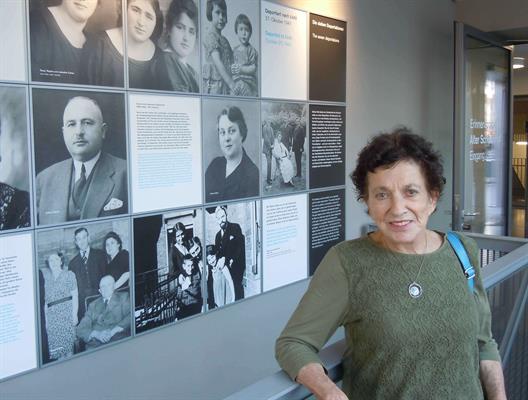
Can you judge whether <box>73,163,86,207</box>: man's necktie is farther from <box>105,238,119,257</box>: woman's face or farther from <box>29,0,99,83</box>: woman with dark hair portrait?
<box>29,0,99,83</box>: woman with dark hair portrait

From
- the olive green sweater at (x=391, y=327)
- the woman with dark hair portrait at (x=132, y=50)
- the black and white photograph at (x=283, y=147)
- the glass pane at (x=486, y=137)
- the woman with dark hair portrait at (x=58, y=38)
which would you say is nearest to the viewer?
the olive green sweater at (x=391, y=327)

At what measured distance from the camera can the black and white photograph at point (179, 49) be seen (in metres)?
2.45

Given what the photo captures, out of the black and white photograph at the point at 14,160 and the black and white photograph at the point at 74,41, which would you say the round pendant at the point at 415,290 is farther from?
the black and white photograph at the point at 74,41

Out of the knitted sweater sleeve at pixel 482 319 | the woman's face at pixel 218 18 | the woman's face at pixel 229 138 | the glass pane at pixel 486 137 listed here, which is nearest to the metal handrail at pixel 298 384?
the knitted sweater sleeve at pixel 482 319

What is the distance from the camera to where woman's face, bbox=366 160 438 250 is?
4.39 ft

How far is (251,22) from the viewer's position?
9.54 ft

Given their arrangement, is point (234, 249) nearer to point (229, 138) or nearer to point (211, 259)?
point (211, 259)

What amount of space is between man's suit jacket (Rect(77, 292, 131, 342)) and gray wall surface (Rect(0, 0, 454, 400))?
0.11 meters

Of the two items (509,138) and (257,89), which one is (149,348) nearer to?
(257,89)

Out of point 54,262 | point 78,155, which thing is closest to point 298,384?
point 54,262

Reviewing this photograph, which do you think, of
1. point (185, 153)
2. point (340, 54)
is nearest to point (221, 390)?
point (185, 153)

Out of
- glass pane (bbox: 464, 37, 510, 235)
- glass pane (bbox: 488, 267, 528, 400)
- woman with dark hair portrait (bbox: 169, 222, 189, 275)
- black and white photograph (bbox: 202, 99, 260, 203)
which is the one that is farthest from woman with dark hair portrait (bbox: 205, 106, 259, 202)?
glass pane (bbox: 464, 37, 510, 235)

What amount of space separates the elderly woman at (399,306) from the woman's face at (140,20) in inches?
52.6

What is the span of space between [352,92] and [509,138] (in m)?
2.42
